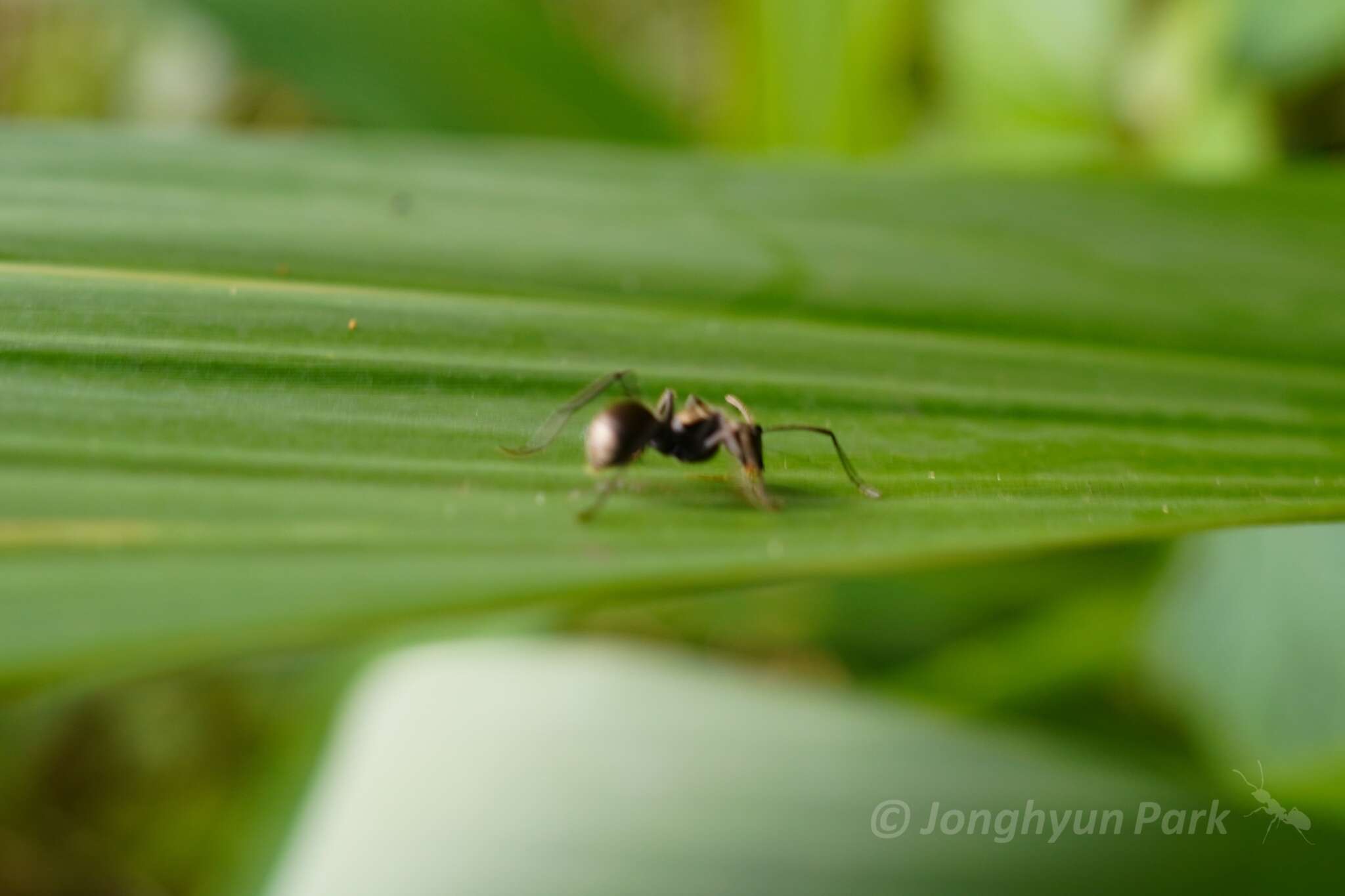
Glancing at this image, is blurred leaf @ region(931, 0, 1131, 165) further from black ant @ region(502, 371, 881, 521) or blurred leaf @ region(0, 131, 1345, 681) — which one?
black ant @ region(502, 371, 881, 521)

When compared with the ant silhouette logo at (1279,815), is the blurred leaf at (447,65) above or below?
above

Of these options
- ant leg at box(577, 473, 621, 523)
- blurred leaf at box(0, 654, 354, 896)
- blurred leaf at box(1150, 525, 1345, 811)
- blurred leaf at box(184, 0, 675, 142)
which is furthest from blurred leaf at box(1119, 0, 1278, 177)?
blurred leaf at box(0, 654, 354, 896)

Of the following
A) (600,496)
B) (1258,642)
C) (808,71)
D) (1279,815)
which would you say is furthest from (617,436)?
(808,71)

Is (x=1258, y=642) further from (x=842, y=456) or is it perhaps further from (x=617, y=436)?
(x=617, y=436)

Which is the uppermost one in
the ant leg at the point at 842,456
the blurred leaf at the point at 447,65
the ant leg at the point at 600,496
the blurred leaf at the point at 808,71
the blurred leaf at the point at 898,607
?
the blurred leaf at the point at 808,71

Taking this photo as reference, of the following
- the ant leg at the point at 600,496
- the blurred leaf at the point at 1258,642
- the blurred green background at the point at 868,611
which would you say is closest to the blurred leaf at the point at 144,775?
the blurred green background at the point at 868,611

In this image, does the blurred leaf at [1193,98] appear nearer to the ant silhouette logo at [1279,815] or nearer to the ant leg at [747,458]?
the ant silhouette logo at [1279,815]

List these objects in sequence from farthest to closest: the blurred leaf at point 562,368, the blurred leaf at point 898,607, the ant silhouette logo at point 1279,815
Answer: the blurred leaf at point 898,607 < the ant silhouette logo at point 1279,815 < the blurred leaf at point 562,368
